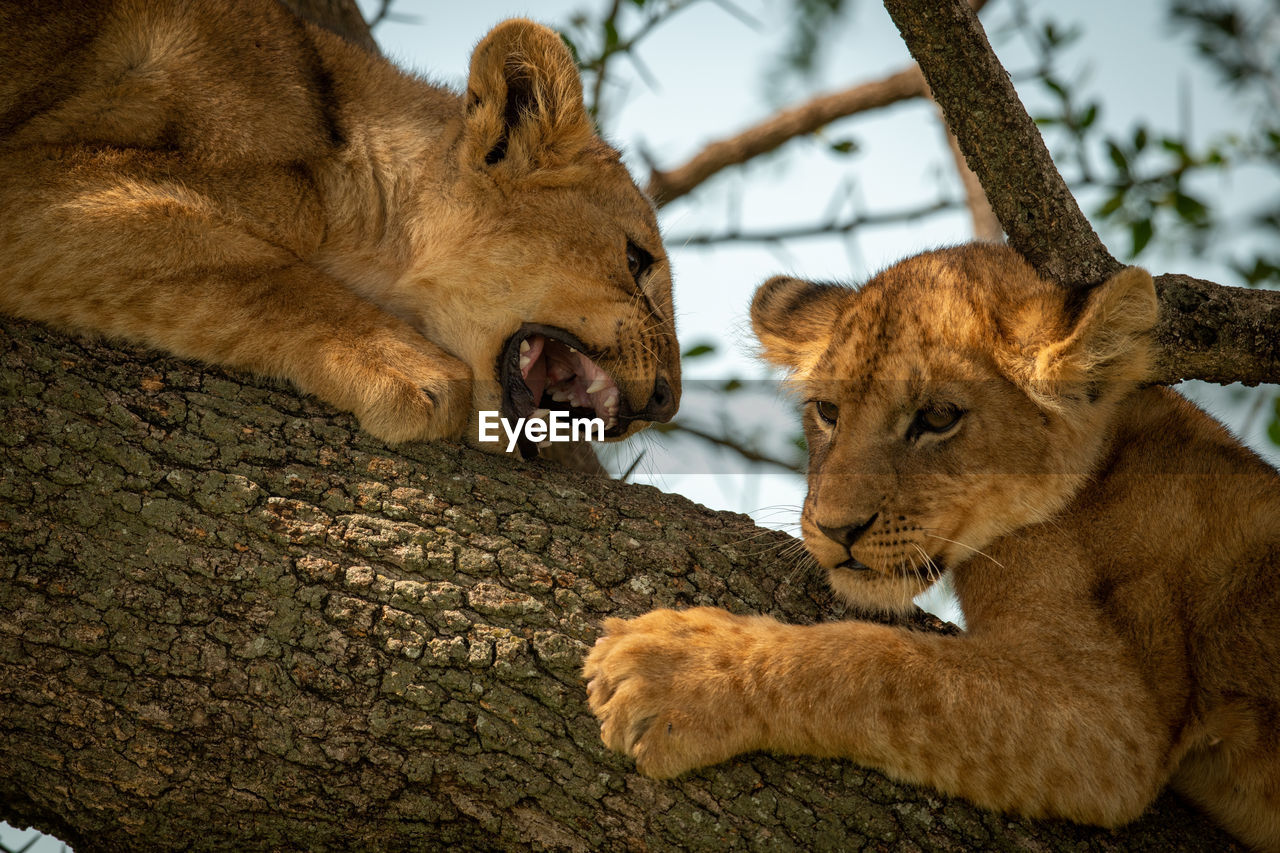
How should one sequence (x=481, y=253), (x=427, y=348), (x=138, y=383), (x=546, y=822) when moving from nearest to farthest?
(x=546, y=822)
(x=138, y=383)
(x=427, y=348)
(x=481, y=253)

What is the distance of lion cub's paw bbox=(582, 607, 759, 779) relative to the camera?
9.84ft

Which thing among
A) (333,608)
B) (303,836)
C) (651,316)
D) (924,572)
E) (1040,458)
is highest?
(651,316)

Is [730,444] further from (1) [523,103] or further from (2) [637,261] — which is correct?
(1) [523,103]

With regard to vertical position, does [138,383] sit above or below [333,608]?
above

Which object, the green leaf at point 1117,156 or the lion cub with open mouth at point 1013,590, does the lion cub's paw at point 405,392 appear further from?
the green leaf at point 1117,156

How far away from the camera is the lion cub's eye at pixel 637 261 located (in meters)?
4.63

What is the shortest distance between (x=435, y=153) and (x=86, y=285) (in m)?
1.48

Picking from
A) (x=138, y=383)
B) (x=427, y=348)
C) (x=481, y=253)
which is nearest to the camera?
(x=138, y=383)

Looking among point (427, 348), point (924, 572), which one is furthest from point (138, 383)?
point (924, 572)

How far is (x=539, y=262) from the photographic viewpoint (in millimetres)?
4375

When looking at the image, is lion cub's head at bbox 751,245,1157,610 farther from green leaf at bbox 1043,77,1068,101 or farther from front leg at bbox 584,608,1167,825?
green leaf at bbox 1043,77,1068,101

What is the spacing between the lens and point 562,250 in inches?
174

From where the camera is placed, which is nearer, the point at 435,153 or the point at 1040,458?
the point at 1040,458

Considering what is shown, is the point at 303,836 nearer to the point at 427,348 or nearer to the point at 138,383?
the point at 138,383
